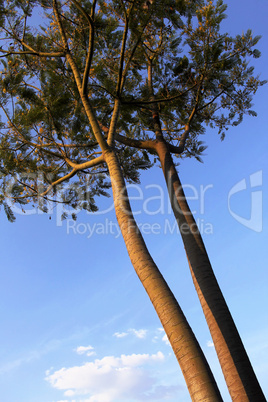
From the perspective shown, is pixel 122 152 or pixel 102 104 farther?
pixel 122 152

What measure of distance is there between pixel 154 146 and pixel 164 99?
937 mm

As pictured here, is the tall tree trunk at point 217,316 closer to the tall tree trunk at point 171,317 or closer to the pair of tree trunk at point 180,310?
the pair of tree trunk at point 180,310

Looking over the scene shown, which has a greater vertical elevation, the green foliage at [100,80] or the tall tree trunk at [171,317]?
the green foliage at [100,80]

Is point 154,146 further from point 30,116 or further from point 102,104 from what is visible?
point 30,116

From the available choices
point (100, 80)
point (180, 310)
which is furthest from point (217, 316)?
point (100, 80)

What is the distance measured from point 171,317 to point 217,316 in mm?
1675

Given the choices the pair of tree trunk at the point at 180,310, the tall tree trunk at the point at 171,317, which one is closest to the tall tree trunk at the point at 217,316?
the pair of tree trunk at the point at 180,310

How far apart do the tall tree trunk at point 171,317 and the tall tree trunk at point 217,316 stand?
4.92 ft

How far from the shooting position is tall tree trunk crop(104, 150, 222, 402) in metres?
3.13

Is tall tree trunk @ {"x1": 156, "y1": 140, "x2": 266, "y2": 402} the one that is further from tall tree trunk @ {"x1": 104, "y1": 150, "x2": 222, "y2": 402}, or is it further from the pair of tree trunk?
tall tree trunk @ {"x1": 104, "y1": 150, "x2": 222, "y2": 402}

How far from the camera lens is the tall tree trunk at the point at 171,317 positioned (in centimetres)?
313

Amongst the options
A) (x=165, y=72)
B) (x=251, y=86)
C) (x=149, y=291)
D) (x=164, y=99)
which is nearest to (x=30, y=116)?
(x=164, y=99)

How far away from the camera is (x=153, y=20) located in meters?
6.01

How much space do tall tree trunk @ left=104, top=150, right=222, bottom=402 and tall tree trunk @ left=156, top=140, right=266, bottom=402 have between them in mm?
1498
